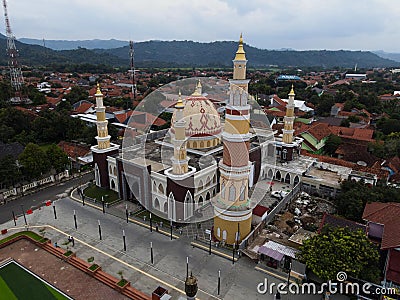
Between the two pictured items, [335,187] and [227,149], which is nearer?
[227,149]

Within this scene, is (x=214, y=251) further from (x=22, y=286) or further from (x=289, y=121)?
(x=289, y=121)

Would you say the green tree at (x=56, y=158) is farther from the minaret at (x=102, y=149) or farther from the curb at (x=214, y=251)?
the curb at (x=214, y=251)

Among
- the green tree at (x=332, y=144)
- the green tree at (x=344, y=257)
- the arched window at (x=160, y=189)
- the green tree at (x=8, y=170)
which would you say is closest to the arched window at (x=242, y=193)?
the green tree at (x=344, y=257)

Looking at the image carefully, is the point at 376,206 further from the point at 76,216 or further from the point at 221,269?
the point at 76,216

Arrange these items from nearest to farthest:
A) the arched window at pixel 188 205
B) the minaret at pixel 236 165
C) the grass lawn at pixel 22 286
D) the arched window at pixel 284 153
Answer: the grass lawn at pixel 22 286 < the minaret at pixel 236 165 < the arched window at pixel 188 205 < the arched window at pixel 284 153

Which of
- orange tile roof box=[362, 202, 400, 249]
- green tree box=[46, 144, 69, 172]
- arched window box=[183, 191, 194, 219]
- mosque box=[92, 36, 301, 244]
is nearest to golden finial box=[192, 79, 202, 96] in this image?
mosque box=[92, 36, 301, 244]

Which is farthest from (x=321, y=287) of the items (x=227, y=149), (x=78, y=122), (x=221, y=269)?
(x=78, y=122)
